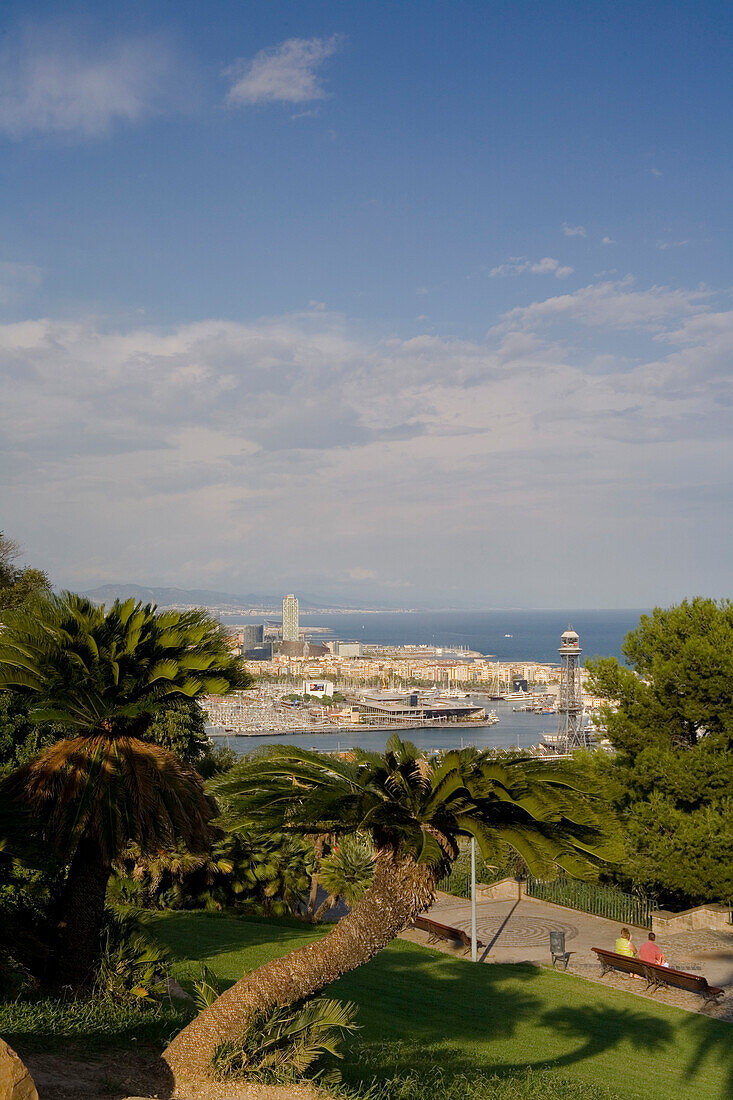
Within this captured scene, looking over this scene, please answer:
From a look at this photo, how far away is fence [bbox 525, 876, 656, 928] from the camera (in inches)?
666

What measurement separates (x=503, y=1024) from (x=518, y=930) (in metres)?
6.75

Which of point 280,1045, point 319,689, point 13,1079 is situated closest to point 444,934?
point 280,1045

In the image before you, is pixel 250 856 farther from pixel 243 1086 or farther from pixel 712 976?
pixel 243 1086

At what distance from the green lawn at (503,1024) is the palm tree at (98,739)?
181 cm

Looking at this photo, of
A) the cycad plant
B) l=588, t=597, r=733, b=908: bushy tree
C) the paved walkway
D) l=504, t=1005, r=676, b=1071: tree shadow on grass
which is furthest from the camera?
l=588, t=597, r=733, b=908: bushy tree

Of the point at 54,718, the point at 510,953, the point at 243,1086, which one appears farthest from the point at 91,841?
the point at 510,953

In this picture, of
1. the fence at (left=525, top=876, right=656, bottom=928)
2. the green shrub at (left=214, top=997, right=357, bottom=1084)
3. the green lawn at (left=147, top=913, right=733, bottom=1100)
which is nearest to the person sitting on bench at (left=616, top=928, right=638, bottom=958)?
the green lawn at (left=147, top=913, right=733, bottom=1100)

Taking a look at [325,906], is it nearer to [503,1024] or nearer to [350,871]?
[350,871]

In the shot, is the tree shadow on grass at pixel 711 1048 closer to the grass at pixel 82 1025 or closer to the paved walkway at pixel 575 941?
the paved walkway at pixel 575 941

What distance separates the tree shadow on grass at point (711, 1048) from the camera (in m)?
8.84

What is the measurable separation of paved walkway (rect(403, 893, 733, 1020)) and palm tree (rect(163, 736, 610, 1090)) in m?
8.02

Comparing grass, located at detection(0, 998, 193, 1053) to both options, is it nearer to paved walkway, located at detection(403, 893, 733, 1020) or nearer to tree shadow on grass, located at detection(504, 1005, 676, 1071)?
tree shadow on grass, located at detection(504, 1005, 676, 1071)

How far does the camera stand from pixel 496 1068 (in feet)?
25.3

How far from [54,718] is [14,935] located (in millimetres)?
1794
